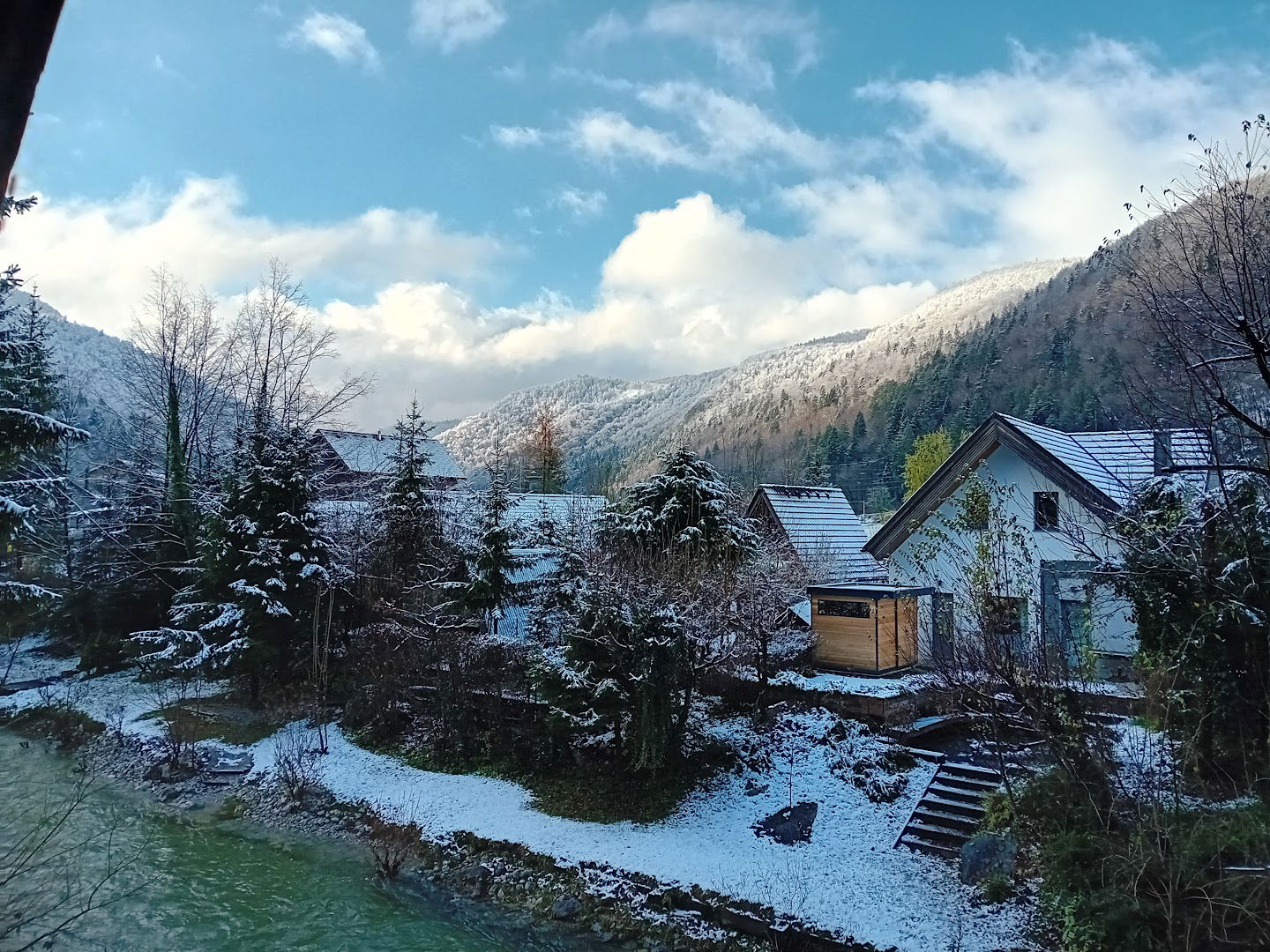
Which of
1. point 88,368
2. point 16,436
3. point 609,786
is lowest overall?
point 609,786

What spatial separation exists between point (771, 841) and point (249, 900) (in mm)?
7384

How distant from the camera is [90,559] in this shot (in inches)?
942

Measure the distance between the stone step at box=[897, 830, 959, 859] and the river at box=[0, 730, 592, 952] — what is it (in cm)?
488

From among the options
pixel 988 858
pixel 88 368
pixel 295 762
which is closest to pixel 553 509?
pixel 295 762

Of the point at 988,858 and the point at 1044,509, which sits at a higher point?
the point at 1044,509

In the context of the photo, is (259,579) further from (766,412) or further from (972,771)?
(766,412)

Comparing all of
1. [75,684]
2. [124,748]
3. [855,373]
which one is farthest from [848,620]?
[855,373]

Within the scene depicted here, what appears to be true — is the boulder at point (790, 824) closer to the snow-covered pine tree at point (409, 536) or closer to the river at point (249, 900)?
the river at point (249, 900)

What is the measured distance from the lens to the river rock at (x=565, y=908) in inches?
408

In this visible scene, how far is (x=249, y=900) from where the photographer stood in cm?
1086

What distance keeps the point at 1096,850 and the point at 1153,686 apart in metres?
2.20

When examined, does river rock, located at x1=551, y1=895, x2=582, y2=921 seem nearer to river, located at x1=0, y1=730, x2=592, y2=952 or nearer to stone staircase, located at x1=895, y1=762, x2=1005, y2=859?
river, located at x1=0, y1=730, x2=592, y2=952

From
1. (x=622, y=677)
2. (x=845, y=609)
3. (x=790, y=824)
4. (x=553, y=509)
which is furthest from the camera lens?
(x=553, y=509)

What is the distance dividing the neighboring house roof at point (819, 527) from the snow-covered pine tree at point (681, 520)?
3.94 m
